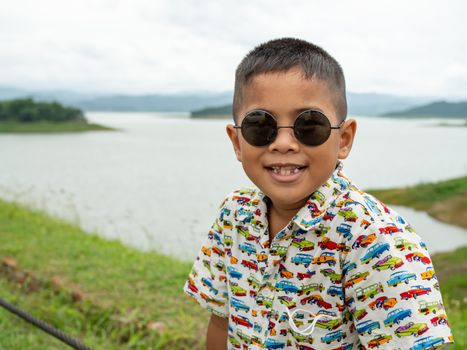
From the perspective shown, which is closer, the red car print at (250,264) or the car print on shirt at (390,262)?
the car print on shirt at (390,262)

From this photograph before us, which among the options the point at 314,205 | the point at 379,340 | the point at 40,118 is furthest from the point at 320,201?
the point at 40,118

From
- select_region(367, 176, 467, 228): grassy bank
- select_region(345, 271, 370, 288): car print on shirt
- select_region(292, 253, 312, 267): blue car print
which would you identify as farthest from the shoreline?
select_region(345, 271, 370, 288): car print on shirt

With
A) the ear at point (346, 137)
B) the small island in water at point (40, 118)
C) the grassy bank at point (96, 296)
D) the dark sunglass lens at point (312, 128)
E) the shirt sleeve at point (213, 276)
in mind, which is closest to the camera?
the dark sunglass lens at point (312, 128)

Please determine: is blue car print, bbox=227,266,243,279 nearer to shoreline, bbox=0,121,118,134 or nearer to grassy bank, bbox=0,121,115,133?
shoreline, bbox=0,121,118,134

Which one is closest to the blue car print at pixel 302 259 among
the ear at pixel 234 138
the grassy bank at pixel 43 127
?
the ear at pixel 234 138

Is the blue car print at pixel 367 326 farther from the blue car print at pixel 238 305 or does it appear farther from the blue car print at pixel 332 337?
the blue car print at pixel 238 305

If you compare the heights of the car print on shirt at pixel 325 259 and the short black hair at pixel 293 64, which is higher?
the short black hair at pixel 293 64

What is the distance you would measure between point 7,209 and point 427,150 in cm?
3435

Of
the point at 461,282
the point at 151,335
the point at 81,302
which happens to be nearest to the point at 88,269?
the point at 81,302

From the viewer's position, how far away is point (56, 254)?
15.6 ft

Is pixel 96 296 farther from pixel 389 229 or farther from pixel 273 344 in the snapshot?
pixel 389 229

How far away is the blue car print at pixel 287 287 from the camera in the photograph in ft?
3.90

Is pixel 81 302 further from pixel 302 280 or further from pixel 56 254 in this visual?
pixel 302 280

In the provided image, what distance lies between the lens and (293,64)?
1.16 metres
